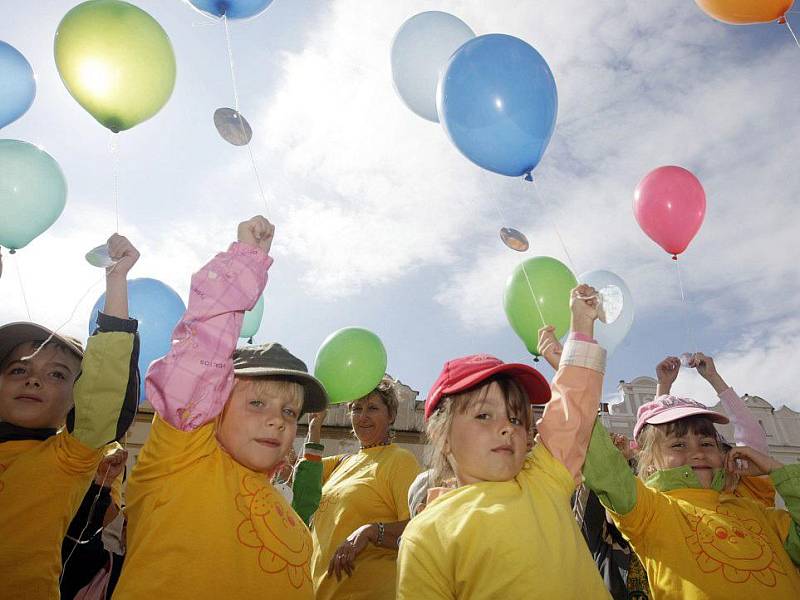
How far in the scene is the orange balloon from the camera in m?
2.75

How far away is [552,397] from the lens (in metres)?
1.37

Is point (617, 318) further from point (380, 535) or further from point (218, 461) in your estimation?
point (218, 461)

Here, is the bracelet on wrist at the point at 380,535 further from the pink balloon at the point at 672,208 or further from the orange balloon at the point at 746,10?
the orange balloon at the point at 746,10

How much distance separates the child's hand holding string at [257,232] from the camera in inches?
59.2

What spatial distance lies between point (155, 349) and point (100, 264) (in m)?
0.54

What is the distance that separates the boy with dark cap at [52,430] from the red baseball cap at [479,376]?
3.08 ft

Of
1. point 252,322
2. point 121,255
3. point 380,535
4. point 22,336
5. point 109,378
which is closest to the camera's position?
point 109,378

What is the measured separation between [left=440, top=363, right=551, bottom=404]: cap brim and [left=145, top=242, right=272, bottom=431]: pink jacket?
64 centimetres

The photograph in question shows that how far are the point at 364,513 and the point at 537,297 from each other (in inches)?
56.3

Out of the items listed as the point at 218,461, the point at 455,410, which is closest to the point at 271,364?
the point at 218,461

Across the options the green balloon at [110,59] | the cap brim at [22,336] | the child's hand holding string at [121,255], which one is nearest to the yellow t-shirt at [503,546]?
the child's hand holding string at [121,255]

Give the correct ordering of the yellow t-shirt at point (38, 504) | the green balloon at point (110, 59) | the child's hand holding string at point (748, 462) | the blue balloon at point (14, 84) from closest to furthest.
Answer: the yellow t-shirt at point (38, 504) < the child's hand holding string at point (748, 462) < the green balloon at point (110, 59) < the blue balloon at point (14, 84)

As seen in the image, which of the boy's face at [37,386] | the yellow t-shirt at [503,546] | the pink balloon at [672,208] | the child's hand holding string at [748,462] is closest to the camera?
the yellow t-shirt at [503,546]

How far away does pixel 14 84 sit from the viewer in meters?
2.58
